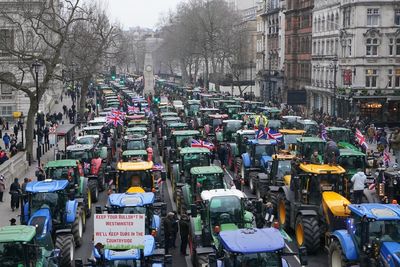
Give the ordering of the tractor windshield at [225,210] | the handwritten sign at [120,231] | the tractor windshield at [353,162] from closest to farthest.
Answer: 1. the handwritten sign at [120,231]
2. the tractor windshield at [225,210]
3. the tractor windshield at [353,162]

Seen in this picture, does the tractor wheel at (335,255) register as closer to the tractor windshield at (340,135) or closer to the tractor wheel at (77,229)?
the tractor wheel at (77,229)

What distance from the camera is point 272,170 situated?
2450 cm

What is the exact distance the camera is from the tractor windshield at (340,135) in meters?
33.9

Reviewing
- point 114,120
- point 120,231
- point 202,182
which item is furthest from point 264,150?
point 114,120

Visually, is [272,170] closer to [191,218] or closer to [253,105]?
[191,218]

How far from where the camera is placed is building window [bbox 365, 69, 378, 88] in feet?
192

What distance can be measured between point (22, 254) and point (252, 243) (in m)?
5.05

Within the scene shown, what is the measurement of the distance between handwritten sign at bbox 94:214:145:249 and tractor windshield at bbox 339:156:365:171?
42.3ft

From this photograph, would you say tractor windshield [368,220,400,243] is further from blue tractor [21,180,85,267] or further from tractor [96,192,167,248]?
blue tractor [21,180,85,267]

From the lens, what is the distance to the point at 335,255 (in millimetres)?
15922

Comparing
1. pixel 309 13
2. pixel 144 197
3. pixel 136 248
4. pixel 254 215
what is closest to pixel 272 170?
pixel 254 215

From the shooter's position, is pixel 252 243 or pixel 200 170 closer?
pixel 252 243

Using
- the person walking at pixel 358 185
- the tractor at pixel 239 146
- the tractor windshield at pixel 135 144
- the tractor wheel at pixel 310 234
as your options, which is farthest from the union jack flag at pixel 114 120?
the tractor wheel at pixel 310 234

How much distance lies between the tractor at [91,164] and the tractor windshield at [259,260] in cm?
1475
